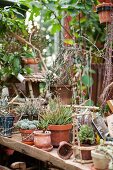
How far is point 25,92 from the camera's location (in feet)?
14.8

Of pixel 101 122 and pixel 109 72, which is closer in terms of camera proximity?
pixel 101 122

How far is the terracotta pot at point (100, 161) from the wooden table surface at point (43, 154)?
0.43 feet

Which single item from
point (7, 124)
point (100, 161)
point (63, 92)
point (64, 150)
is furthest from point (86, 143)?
point (63, 92)

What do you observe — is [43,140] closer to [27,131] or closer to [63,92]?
[27,131]

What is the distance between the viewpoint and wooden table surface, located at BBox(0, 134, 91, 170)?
2.52 meters

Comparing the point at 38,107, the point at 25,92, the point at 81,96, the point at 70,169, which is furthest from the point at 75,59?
the point at 70,169

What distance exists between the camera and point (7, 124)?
11.0ft

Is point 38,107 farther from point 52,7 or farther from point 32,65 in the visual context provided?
point 52,7

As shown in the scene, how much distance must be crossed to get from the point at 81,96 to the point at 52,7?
1492 millimetres

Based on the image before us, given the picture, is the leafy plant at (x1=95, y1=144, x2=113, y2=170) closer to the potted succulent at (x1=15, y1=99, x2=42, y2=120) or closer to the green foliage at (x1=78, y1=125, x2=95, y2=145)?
the green foliage at (x1=78, y1=125, x2=95, y2=145)

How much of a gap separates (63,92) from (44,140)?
3.68ft

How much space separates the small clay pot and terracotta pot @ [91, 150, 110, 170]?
1.38ft

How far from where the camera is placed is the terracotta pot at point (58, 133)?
9.88 ft

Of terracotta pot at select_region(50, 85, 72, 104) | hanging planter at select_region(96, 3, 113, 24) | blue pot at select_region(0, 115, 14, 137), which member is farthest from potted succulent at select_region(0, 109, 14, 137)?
hanging planter at select_region(96, 3, 113, 24)
